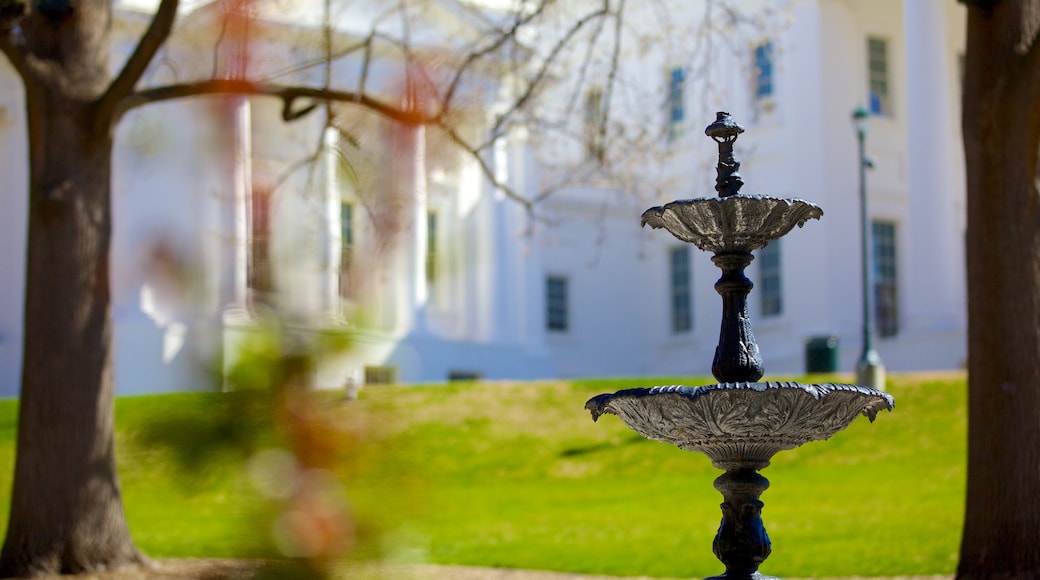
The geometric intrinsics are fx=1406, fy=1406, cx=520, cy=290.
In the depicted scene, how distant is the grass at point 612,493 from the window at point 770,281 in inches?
457

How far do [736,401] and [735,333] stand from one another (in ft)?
2.46

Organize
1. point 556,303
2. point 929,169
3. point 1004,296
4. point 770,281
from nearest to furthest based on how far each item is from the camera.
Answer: point 1004,296 < point 929,169 < point 770,281 < point 556,303

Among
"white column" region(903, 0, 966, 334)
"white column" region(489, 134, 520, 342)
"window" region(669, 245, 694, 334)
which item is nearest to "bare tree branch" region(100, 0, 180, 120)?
"white column" region(903, 0, 966, 334)

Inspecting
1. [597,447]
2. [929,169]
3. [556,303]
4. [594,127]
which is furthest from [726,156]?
[556,303]

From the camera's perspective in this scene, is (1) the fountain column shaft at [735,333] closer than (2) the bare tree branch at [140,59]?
Yes

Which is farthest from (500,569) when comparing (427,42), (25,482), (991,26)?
(427,42)

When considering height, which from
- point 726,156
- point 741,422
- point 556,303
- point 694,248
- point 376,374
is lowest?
point 741,422

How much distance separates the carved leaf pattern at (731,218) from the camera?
265 inches

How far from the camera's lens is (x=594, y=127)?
52.7 ft

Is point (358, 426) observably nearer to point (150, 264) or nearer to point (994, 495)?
point (150, 264)

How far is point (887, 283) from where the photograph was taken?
33.5 meters

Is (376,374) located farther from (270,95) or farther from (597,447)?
(597,447)

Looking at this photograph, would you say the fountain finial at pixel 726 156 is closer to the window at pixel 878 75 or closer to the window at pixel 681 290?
the window at pixel 878 75

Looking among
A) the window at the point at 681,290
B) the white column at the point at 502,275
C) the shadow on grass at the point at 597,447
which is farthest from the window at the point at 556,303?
the shadow on grass at the point at 597,447
